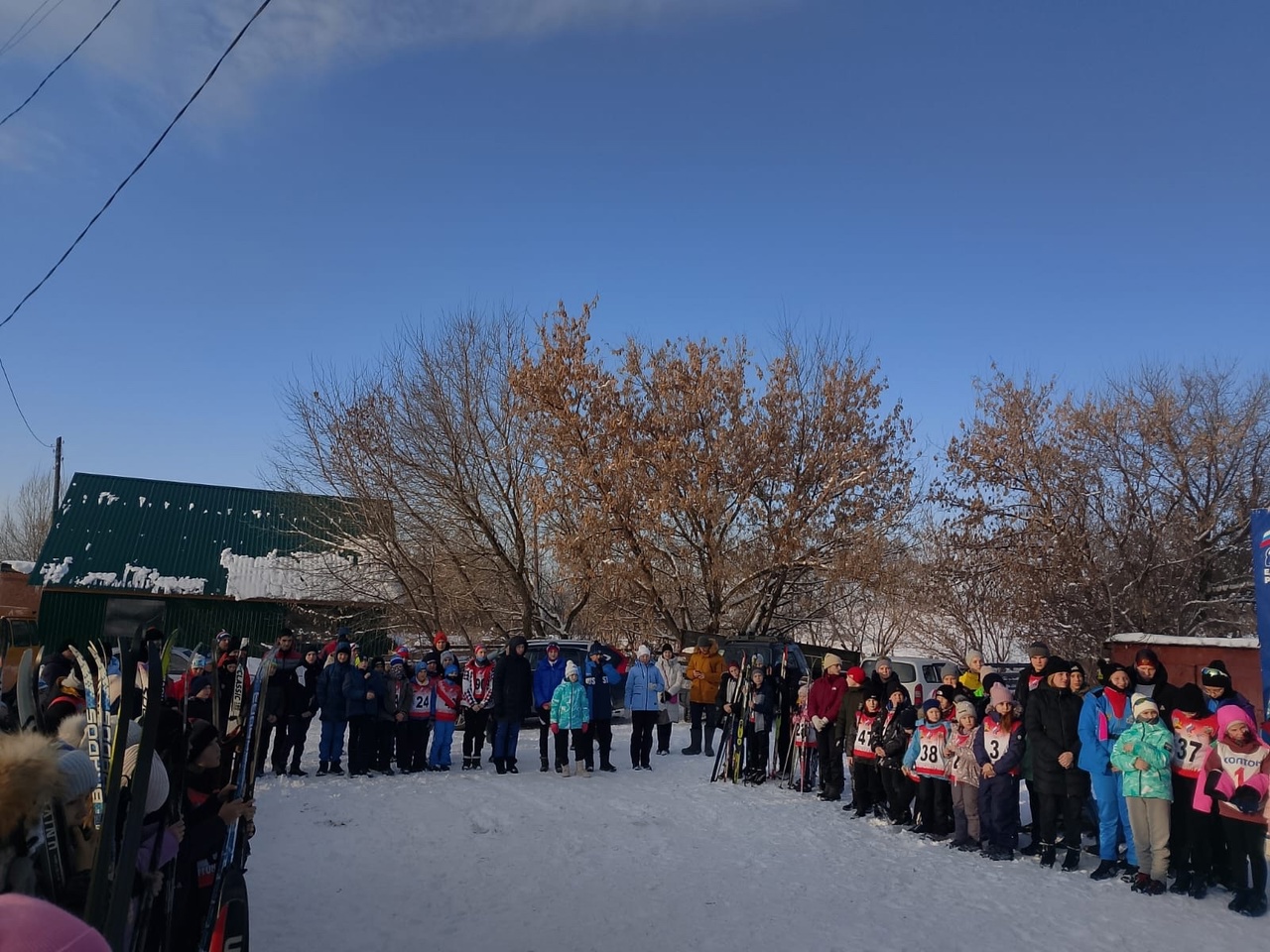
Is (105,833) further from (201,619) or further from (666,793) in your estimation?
(201,619)

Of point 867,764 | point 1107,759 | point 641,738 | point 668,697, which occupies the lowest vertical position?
point 641,738

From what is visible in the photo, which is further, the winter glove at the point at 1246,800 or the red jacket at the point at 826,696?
the red jacket at the point at 826,696

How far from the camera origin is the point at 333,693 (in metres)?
11.8

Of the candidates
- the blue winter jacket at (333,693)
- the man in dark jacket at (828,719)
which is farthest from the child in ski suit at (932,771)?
the blue winter jacket at (333,693)

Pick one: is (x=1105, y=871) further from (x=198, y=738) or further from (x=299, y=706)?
(x=299, y=706)

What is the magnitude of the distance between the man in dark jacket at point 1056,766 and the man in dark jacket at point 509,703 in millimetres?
6453

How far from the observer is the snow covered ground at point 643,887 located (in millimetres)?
6184

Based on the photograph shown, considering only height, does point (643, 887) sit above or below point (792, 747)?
below

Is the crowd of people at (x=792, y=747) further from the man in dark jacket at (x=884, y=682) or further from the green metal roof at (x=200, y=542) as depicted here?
the green metal roof at (x=200, y=542)

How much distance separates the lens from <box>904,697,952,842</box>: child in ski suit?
943cm

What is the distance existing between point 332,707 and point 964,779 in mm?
7547

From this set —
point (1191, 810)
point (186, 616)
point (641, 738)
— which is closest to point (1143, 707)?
point (1191, 810)

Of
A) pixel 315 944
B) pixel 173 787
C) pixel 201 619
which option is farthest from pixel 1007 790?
pixel 201 619

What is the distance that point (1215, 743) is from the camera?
7.39 m
